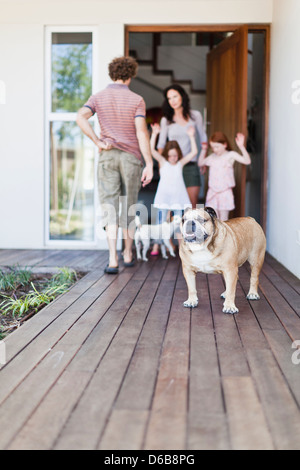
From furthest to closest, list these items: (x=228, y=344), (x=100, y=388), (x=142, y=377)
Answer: (x=228, y=344) → (x=142, y=377) → (x=100, y=388)

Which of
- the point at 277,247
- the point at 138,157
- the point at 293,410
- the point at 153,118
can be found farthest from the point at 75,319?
the point at 153,118

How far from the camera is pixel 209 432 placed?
1.50 m

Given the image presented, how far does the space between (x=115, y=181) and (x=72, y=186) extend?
1715 millimetres

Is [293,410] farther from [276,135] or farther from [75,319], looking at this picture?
[276,135]

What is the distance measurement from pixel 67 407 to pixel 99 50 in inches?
178

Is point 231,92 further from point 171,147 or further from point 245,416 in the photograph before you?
point 245,416

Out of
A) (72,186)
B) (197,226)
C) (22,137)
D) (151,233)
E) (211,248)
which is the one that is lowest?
(151,233)

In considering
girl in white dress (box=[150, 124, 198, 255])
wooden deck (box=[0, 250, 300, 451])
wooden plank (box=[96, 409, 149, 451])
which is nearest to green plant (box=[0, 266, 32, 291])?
wooden deck (box=[0, 250, 300, 451])

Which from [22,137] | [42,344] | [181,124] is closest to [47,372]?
[42,344]

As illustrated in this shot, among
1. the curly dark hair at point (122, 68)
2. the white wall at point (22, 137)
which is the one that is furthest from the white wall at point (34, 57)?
the curly dark hair at point (122, 68)

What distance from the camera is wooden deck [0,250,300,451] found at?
4.91 feet

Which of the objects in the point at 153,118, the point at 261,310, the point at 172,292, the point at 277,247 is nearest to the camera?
the point at 261,310

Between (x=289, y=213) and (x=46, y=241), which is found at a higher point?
(x=289, y=213)

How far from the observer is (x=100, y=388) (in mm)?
1835
